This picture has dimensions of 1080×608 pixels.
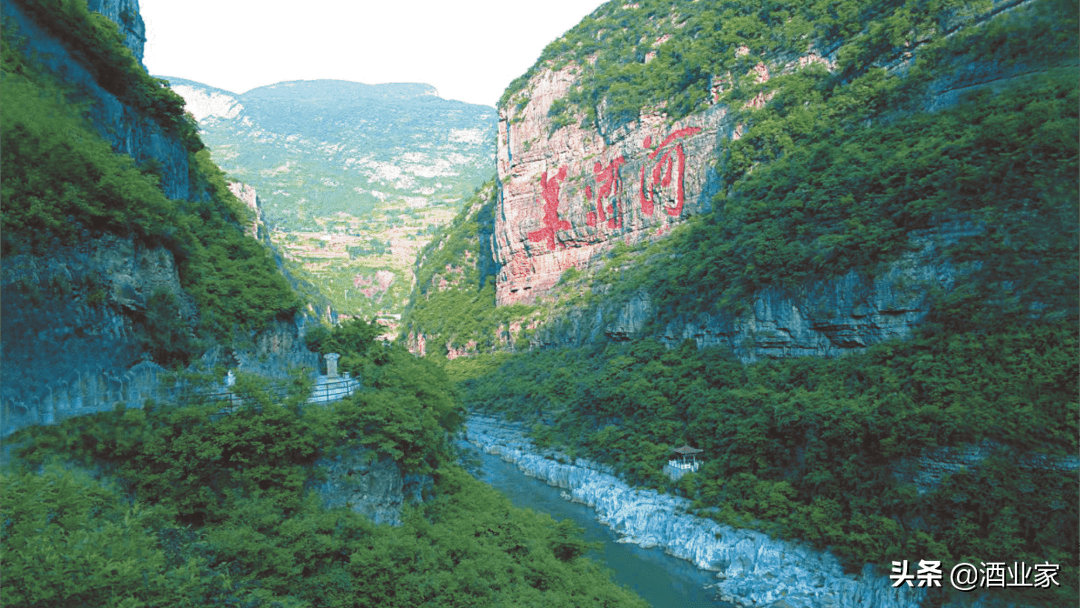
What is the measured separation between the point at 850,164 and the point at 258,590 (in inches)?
1290

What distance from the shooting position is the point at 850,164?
32312 mm

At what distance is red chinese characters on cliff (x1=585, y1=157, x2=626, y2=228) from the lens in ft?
192

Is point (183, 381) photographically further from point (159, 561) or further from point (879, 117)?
point (879, 117)

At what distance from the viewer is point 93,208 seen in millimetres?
10742

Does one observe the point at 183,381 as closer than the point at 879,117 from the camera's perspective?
Yes

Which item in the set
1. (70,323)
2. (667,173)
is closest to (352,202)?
(667,173)

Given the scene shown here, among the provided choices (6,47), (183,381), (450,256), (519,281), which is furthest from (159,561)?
(450,256)

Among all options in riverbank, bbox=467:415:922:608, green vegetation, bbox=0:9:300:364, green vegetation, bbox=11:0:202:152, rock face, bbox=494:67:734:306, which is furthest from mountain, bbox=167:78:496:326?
green vegetation, bbox=0:9:300:364

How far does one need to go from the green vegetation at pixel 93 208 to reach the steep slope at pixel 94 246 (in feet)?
0.10

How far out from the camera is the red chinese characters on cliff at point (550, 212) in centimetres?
6506

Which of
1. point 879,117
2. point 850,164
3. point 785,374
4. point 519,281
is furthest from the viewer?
point 519,281

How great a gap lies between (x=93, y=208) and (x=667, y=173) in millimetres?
47133

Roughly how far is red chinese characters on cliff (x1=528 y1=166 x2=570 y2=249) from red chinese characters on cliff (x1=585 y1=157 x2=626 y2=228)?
4489 mm

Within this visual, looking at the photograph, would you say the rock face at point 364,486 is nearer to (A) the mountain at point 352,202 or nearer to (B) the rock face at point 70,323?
(B) the rock face at point 70,323
